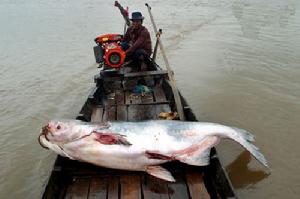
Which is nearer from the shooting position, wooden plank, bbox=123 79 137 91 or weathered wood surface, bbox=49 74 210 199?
weathered wood surface, bbox=49 74 210 199

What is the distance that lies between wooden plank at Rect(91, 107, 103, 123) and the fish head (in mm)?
1629

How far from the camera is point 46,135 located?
434cm

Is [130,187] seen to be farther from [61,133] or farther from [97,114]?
[97,114]

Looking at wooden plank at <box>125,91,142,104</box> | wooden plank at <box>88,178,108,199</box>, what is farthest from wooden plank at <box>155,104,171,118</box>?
wooden plank at <box>88,178,108,199</box>

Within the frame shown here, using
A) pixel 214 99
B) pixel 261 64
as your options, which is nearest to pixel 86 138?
pixel 214 99

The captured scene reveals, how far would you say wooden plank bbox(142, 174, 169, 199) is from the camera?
13.4 feet

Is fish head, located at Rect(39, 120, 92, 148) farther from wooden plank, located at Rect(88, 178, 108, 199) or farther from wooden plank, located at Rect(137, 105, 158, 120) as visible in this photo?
wooden plank, located at Rect(137, 105, 158, 120)

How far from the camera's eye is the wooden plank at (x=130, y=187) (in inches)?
160

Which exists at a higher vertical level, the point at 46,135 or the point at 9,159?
the point at 46,135

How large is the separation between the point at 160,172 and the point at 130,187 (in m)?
0.48

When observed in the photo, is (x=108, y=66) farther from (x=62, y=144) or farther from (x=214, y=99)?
(x=62, y=144)

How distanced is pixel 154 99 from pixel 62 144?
309 centimetres

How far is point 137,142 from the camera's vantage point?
4.29 meters

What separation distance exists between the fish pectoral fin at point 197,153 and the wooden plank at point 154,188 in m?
0.44
